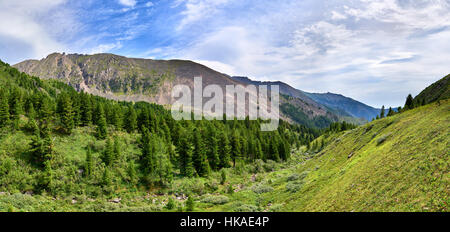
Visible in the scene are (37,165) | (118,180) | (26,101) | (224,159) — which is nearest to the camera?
(37,165)

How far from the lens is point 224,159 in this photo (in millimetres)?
75688

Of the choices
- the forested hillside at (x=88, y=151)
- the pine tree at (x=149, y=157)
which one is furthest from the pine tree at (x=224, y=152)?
the pine tree at (x=149, y=157)

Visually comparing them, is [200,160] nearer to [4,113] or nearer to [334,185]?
[334,185]

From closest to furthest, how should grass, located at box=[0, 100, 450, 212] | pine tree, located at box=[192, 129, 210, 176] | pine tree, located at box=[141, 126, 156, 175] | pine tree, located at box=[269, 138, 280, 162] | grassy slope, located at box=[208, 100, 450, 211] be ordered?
grassy slope, located at box=[208, 100, 450, 211] < grass, located at box=[0, 100, 450, 212] < pine tree, located at box=[141, 126, 156, 175] < pine tree, located at box=[192, 129, 210, 176] < pine tree, located at box=[269, 138, 280, 162]

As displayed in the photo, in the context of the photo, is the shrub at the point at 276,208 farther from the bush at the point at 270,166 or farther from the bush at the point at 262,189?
the bush at the point at 270,166

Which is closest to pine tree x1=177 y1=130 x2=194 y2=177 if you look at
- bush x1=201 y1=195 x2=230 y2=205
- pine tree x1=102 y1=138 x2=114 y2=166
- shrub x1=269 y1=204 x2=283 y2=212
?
bush x1=201 y1=195 x2=230 y2=205

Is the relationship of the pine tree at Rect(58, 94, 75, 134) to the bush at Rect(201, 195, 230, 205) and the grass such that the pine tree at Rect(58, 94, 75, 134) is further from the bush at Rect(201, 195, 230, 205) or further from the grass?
the bush at Rect(201, 195, 230, 205)


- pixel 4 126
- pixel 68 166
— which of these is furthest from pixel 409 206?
pixel 4 126

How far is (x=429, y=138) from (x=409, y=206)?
1674 centimetres

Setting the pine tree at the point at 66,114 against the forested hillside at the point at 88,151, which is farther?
the pine tree at the point at 66,114

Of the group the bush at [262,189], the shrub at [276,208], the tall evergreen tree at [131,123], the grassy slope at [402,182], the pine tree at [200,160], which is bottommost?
the bush at [262,189]

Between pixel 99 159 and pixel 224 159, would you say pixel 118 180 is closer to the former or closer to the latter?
pixel 99 159

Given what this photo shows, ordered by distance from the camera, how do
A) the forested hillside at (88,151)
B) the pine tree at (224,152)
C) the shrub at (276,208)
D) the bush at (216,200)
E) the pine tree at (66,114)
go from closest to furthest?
the shrub at (276,208) < the forested hillside at (88,151) < the bush at (216,200) < the pine tree at (66,114) < the pine tree at (224,152)

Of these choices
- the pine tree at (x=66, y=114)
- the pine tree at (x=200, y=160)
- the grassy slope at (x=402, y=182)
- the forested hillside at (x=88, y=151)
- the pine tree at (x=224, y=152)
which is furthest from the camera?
the pine tree at (x=224, y=152)
